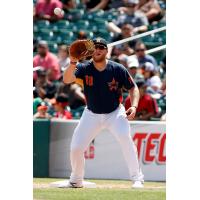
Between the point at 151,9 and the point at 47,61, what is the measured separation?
2462mm

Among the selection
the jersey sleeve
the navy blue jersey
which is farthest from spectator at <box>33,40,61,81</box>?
the jersey sleeve

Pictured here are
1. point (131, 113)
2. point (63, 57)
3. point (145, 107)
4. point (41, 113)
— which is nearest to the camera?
point (131, 113)

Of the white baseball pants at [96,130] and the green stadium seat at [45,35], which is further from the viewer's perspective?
the green stadium seat at [45,35]

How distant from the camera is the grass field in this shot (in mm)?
8945

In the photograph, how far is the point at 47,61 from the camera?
1488cm

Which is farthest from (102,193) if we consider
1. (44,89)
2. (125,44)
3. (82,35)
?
(82,35)

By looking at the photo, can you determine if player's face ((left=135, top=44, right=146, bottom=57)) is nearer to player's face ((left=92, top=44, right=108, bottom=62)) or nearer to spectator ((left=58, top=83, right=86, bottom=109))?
spectator ((left=58, top=83, right=86, bottom=109))

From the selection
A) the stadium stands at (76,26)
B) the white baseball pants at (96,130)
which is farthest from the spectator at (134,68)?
the white baseball pants at (96,130)

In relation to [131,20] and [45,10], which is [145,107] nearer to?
[131,20]

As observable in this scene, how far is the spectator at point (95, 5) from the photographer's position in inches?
683

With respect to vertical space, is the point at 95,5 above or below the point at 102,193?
above

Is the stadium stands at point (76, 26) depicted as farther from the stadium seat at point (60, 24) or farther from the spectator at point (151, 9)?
the spectator at point (151, 9)

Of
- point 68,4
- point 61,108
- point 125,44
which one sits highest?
point 68,4
